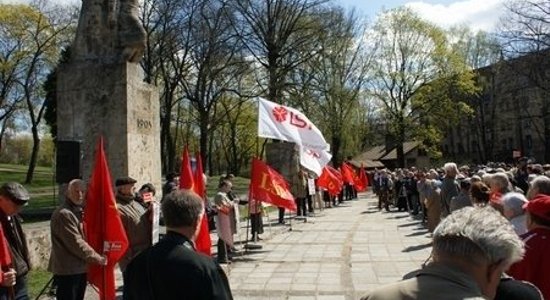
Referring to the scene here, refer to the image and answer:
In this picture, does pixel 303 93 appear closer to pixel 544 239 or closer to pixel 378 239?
pixel 378 239

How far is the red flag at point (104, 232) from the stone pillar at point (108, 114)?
10.6 feet

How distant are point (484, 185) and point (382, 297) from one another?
16.8 ft

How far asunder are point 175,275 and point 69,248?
12.2 feet

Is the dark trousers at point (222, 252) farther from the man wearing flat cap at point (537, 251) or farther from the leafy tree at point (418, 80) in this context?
the leafy tree at point (418, 80)

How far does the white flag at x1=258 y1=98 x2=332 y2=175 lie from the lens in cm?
1417


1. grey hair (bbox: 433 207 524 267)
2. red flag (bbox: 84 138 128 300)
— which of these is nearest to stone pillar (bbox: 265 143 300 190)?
red flag (bbox: 84 138 128 300)

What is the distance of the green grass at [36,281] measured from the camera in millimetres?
9078

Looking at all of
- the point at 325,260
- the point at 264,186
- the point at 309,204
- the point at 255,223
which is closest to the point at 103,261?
the point at 325,260

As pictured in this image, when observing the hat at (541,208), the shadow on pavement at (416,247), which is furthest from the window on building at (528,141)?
the hat at (541,208)

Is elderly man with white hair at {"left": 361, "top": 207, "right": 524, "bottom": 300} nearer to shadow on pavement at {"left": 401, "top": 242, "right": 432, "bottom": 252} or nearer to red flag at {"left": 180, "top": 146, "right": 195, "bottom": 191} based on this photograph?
red flag at {"left": 180, "top": 146, "right": 195, "bottom": 191}

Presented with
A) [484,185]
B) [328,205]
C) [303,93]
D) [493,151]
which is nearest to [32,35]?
[303,93]

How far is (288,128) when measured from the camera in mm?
14633

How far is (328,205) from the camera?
32625 millimetres

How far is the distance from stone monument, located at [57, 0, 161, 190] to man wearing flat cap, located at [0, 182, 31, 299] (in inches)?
179
